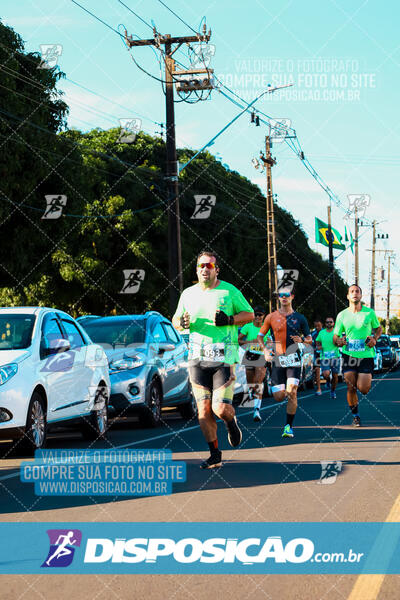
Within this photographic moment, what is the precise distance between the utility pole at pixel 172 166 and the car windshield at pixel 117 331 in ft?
22.7

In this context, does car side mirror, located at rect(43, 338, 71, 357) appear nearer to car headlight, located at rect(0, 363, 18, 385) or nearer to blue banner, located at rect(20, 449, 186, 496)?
car headlight, located at rect(0, 363, 18, 385)

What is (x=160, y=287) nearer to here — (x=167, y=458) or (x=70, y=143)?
(x=70, y=143)

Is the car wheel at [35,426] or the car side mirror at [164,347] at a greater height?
the car side mirror at [164,347]

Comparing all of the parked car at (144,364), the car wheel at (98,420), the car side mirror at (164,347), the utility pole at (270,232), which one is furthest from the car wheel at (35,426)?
the utility pole at (270,232)

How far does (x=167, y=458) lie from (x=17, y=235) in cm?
1203

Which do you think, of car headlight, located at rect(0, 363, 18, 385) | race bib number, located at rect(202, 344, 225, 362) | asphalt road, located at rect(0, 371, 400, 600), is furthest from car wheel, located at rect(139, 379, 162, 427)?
race bib number, located at rect(202, 344, 225, 362)

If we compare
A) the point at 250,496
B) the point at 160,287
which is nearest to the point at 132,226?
the point at 160,287

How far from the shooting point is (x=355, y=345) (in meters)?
14.2

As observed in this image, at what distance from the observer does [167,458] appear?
10.6 meters

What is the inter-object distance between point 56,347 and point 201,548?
592 centimetres

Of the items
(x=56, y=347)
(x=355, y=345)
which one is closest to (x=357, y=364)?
(x=355, y=345)

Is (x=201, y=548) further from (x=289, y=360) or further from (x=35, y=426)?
(x=289, y=360)

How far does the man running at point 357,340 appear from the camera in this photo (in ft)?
46.1

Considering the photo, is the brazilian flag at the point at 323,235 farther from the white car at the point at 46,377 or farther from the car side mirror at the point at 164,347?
the white car at the point at 46,377
